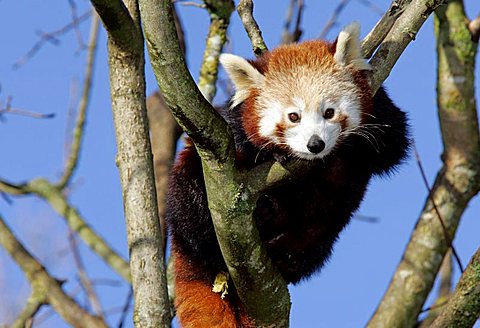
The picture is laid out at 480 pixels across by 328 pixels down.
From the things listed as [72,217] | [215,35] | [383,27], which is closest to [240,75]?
[383,27]

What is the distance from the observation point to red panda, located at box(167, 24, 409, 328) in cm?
417

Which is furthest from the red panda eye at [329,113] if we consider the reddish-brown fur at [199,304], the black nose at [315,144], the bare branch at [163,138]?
the bare branch at [163,138]

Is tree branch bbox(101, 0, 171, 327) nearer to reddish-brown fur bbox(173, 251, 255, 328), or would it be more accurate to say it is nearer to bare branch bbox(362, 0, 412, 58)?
reddish-brown fur bbox(173, 251, 255, 328)

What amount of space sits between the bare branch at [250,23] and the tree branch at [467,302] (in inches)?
70.9

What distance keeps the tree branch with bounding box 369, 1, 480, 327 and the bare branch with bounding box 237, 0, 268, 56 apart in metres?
1.89

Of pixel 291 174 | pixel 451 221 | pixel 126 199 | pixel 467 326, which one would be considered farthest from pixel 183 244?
pixel 451 221

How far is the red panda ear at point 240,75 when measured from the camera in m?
4.28

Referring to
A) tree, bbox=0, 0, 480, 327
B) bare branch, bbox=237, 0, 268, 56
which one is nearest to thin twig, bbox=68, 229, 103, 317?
tree, bbox=0, 0, 480, 327

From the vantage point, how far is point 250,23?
4.46 metres

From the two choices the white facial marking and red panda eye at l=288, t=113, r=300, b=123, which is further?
red panda eye at l=288, t=113, r=300, b=123

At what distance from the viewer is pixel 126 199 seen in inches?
148

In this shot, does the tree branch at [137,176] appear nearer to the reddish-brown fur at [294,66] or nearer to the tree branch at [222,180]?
the tree branch at [222,180]

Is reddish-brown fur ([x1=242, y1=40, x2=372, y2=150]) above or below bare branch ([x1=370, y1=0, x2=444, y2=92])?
above

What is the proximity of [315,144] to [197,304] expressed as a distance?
3.74ft
